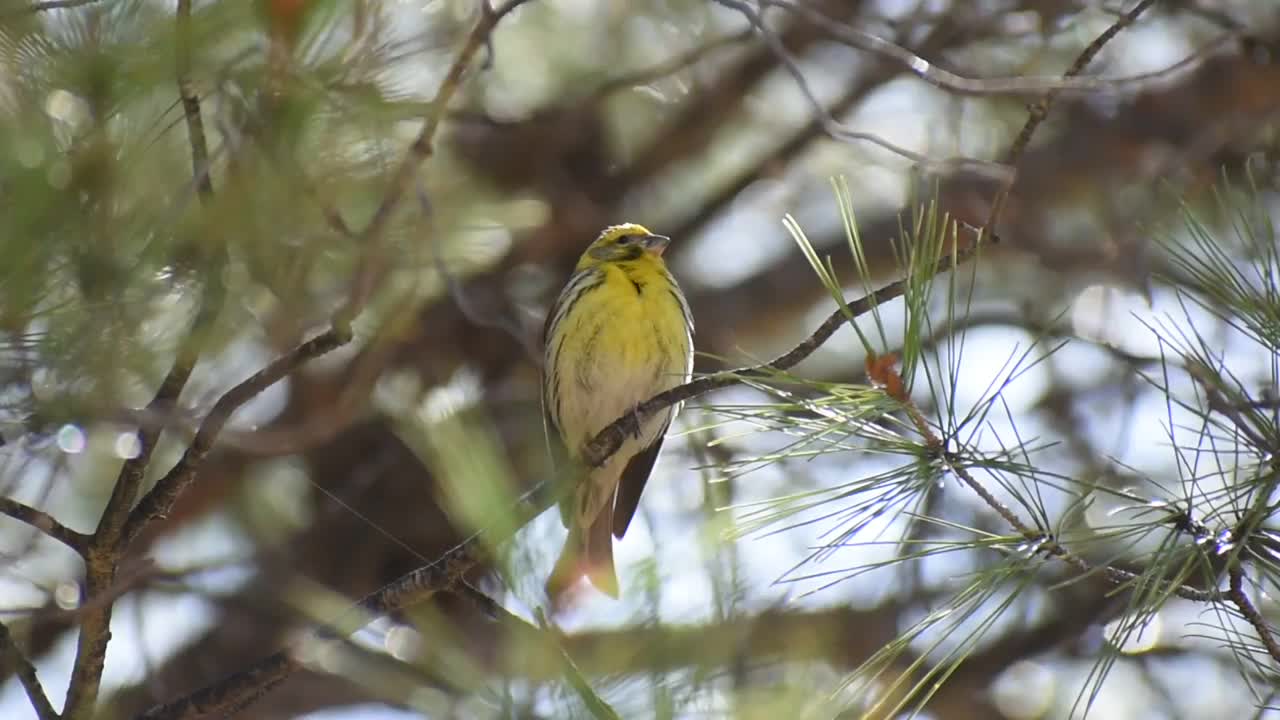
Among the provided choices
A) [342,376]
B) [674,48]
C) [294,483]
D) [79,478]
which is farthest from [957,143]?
[79,478]

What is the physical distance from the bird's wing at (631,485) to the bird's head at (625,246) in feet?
1.66

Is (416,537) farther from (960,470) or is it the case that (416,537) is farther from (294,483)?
(960,470)

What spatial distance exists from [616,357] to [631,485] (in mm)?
409

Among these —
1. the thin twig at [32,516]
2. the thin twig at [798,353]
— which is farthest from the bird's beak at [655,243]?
the thin twig at [32,516]

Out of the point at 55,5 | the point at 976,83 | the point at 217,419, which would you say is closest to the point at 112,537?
the point at 217,419

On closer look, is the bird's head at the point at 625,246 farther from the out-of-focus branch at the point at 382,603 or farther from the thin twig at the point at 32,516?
the thin twig at the point at 32,516

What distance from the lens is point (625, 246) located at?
4.07 metres

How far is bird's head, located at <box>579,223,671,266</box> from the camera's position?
Answer: 158 inches

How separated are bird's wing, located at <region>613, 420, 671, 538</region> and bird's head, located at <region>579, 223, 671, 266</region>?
0.51 meters

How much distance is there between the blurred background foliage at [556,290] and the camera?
1907mm

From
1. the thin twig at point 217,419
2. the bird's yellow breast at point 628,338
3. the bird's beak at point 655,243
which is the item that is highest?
the bird's beak at point 655,243

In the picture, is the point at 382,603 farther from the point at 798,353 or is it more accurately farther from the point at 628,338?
the point at 628,338

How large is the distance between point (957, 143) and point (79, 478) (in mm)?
2620

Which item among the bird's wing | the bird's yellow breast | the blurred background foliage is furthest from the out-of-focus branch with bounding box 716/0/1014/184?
the bird's wing
